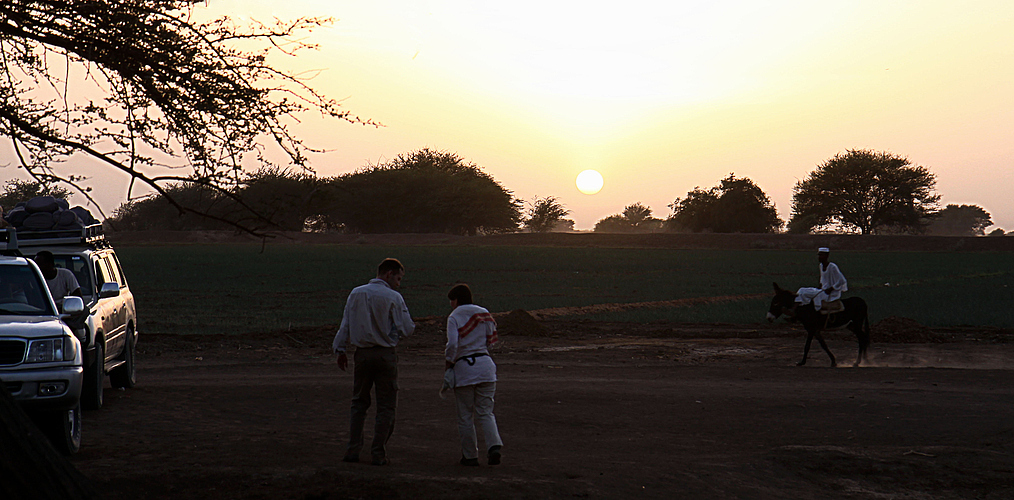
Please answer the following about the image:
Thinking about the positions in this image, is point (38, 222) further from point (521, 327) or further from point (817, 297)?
point (817, 297)

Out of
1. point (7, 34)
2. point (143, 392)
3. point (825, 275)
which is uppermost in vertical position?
point (7, 34)

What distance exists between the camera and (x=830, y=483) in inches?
304

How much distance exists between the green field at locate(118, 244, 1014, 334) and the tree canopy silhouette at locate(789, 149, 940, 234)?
26.2 metres

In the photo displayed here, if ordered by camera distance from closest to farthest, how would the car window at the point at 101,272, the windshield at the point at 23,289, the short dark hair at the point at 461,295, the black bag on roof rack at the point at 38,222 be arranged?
1. the short dark hair at the point at 461,295
2. the windshield at the point at 23,289
3. the car window at the point at 101,272
4. the black bag on roof rack at the point at 38,222

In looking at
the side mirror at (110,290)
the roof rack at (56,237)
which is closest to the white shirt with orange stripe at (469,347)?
the side mirror at (110,290)

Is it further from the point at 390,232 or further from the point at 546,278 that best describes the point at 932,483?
the point at 390,232

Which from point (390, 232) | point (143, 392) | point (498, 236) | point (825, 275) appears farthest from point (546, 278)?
point (390, 232)

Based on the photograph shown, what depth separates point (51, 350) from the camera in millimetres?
7773

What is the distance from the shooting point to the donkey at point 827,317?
55.1 ft

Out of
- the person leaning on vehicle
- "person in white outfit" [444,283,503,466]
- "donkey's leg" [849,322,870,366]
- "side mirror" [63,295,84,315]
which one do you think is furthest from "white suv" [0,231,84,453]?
"donkey's leg" [849,322,870,366]

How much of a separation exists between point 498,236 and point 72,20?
4026 inches

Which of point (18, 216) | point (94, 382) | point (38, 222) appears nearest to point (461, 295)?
point (94, 382)

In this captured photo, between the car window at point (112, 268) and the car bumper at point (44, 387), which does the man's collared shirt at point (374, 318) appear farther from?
the car window at point (112, 268)

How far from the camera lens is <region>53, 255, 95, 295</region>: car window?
11.2m
